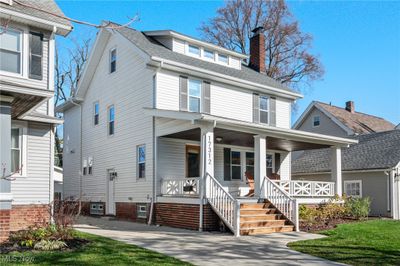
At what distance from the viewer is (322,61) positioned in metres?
34.8

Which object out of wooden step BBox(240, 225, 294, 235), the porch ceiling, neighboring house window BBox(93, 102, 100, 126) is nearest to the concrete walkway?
wooden step BBox(240, 225, 294, 235)

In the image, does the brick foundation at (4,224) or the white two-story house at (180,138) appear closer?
Answer: the brick foundation at (4,224)

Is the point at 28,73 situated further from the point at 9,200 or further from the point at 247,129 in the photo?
the point at 247,129

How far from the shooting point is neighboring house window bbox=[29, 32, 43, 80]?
525 inches

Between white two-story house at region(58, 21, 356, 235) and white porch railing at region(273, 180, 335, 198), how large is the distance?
9 centimetres

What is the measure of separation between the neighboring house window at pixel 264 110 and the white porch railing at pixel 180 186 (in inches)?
249

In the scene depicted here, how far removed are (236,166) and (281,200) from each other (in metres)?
5.36

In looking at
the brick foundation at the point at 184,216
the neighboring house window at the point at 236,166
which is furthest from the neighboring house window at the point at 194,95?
the brick foundation at the point at 184,216

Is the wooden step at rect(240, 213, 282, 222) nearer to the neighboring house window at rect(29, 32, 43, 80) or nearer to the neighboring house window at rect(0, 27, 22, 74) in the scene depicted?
the neighboring house window at rect(29, 32, 43, 80)

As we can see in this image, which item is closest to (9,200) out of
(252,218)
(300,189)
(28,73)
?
(28,73)

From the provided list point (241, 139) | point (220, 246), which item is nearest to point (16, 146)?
point (220, 246)

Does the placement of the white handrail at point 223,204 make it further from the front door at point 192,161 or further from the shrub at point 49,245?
the shrub at point 49,245

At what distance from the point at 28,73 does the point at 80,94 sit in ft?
30.5

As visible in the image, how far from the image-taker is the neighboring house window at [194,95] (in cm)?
1833
